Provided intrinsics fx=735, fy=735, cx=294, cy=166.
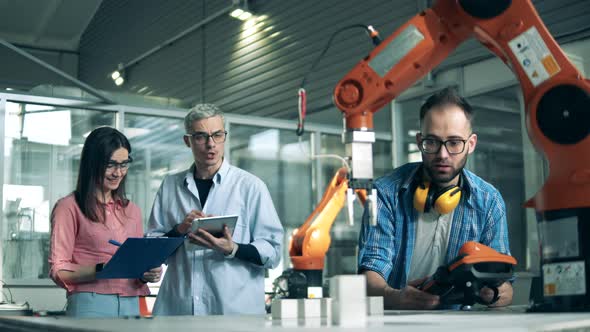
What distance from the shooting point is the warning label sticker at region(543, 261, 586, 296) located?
1588 mm

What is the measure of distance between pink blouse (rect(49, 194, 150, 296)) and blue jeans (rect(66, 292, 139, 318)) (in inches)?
0.8

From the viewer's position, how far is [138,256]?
2.73 m

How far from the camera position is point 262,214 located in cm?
312

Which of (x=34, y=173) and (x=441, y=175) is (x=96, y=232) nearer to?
(x=441, y=175)

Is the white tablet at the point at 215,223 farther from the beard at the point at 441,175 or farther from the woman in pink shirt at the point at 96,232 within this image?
the beard at the point at 441,175

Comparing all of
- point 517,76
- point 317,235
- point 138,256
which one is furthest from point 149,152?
point 517,76

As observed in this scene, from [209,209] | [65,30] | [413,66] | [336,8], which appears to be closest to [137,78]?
[65,30]

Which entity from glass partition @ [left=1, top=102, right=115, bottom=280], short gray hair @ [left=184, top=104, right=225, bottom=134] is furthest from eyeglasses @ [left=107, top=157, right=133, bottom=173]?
glass partition @ [left=1, top=102, right=115, bottom=280]

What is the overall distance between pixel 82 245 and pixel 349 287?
2.05 meters

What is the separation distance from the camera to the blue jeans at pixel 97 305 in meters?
2.93

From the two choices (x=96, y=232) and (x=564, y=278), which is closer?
(x=564, y=278)

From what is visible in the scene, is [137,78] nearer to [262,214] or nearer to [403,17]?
[403,17]

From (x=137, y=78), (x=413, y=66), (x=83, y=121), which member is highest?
(x=137, y=78)

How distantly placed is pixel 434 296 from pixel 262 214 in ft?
4.18
